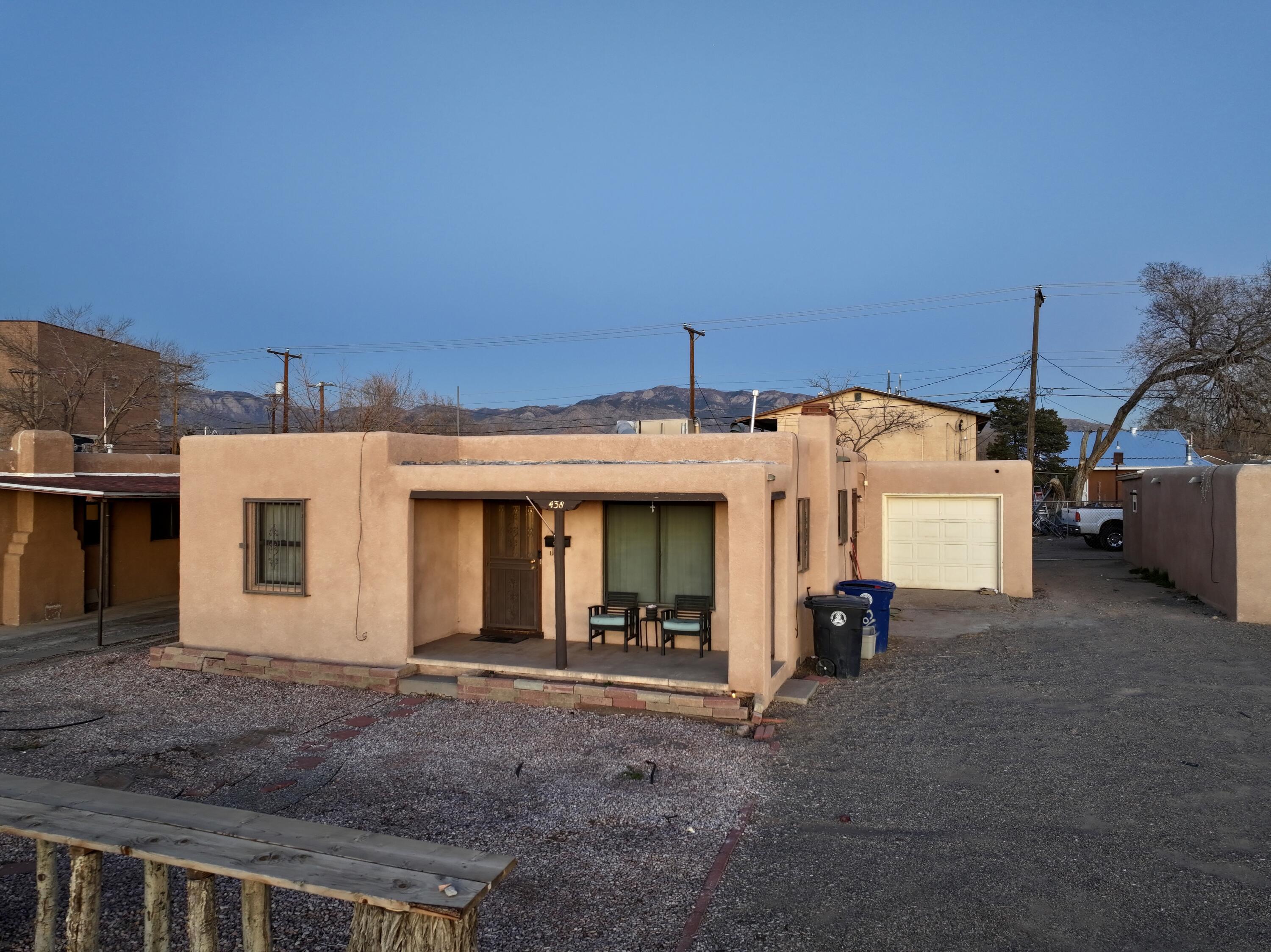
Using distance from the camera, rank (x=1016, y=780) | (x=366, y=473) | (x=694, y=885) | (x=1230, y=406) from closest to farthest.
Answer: (x=694, y=885) → (x=1016, y=780) → (x=366, y=473) → (x=1230, y=406)

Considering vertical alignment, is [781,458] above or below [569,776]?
above

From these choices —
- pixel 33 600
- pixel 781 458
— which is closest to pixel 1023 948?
pixel 781 458

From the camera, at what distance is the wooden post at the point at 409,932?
8.79 feet

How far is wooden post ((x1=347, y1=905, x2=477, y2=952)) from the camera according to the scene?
8.79 ft

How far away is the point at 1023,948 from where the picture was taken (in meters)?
4.04

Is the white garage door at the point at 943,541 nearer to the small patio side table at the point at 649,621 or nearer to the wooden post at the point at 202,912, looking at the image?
the small patio side table at the point at 649,621

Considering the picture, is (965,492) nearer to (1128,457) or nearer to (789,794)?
(789,794)

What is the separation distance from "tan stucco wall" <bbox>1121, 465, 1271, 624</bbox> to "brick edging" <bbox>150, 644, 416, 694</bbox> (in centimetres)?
1249

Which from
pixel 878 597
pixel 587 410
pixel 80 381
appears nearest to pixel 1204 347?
pixel 878 597

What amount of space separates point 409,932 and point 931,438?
108ft

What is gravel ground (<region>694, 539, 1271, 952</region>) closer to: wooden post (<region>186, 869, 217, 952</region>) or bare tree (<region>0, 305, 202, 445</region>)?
wooden post (<region>186, 869, 217, 952</region>)

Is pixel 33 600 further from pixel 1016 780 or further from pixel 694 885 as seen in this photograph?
pixel 1016 780

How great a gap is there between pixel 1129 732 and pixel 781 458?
14.0ft

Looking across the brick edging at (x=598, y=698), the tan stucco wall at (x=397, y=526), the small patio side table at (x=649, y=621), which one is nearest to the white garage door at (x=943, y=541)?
the tan stucco wall at (x=397, y=526)
